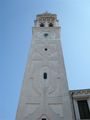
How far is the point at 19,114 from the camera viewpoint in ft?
56.2

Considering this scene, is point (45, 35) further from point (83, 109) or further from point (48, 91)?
point (83, 109)

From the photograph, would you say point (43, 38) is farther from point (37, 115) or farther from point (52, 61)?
point (37, 115)

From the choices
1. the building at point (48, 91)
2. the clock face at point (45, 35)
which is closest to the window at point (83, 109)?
the building at point (48, 91)

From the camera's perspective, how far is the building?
17125 mm

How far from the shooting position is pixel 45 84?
20.0 m

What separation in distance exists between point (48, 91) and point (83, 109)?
422 centimetres

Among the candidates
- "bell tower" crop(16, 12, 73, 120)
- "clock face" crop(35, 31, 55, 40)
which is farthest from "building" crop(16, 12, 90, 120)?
"clock face" crop(35, 31, 55, 40)

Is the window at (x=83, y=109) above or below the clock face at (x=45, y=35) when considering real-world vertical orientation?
below

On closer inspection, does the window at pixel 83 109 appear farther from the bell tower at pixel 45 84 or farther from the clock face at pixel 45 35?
the clock face at pixel 45 35

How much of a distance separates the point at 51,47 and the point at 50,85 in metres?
7.35

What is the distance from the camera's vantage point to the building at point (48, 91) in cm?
1712

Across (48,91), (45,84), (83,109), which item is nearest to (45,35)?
(45,84)

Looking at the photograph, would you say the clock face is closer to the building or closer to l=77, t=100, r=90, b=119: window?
the building

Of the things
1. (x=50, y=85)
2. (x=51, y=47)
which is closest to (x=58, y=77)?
(x=50, y=85)
